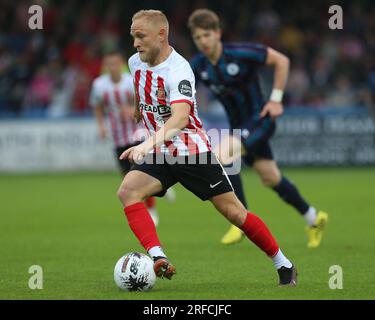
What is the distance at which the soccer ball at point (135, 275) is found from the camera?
6742mm

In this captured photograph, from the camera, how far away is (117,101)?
12.7 meters

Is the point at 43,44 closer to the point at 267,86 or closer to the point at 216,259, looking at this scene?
the point at 267,86

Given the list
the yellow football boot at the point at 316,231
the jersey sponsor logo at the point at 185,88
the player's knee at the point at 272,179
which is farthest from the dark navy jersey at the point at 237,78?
the jersey sponsor logo at the point at 185,88

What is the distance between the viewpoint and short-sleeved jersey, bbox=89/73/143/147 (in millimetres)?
12445

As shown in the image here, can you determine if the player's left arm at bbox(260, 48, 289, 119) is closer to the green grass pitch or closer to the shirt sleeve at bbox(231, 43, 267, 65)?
the shirt sleeve at bbox(231, 43, 267, 65)

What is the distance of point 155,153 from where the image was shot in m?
6.97

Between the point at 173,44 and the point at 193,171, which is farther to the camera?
the point at 173,44

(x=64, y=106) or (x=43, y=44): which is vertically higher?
(x=43, y=44)

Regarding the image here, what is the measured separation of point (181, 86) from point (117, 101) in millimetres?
6070

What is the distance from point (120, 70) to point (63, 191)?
395cm

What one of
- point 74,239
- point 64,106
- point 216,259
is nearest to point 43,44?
point 64,106

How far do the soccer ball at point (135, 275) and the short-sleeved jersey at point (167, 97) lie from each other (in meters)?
0.82

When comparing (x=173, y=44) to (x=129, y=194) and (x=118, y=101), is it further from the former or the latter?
(x=129, y=194)

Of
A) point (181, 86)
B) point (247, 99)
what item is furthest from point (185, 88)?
point (247, 99)
